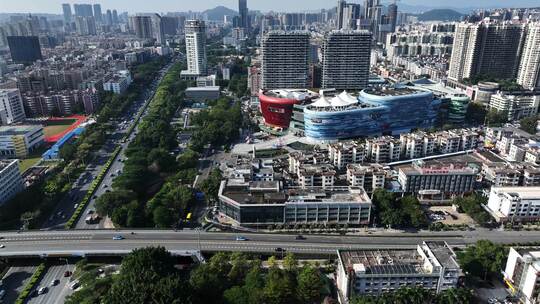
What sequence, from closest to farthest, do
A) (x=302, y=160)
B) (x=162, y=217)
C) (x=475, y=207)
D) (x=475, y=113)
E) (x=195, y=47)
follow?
(x=162, y=217)
(x=475, y=207)
(x=302, y=160)
(x=475, y=113)
(x=195, y=47)

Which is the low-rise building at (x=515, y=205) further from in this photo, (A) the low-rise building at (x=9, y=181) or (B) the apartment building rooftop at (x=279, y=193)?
(A) the low-rise building at (x=9, y=181)

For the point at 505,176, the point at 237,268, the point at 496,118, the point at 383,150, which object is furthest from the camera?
the point at 496,118

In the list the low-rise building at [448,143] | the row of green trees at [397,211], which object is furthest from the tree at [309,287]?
the low-rise building at [448,143]

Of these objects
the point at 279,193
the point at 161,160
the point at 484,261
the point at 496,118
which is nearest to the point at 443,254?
the point at 484,261

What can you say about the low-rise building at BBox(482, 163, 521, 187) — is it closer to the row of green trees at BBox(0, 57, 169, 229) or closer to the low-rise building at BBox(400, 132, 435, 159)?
the low-rise building at BBox(400, 132, 435, 159)

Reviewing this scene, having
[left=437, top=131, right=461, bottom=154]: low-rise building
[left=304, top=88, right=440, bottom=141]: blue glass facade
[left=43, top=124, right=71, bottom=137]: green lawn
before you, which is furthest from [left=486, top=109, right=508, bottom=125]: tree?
[left=43, top=124, right=71, bottom=137]: green lawn

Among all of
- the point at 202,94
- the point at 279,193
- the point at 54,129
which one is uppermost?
the point at 202,94

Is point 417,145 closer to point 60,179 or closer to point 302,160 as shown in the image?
point 302,160
